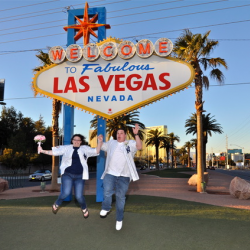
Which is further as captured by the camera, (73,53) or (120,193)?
(73,53)

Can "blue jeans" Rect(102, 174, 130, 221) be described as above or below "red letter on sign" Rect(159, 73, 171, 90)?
below

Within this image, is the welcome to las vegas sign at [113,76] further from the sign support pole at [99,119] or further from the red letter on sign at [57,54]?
the sign support pole at [99,119]

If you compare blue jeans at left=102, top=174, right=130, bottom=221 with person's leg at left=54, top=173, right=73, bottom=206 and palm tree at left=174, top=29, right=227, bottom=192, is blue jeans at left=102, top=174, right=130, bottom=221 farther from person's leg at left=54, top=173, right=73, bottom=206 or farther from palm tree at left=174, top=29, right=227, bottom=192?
palm tree at left=174, top=29, right=227, bottom=192

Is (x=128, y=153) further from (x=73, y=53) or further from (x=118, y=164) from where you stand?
(x=73, y=53)

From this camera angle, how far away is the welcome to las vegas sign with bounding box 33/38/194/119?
30.2 ft

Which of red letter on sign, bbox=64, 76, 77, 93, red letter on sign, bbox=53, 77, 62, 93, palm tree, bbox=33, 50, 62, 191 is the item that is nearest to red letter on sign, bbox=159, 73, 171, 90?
red letter on sign, bbox=64, 76, 77, 93

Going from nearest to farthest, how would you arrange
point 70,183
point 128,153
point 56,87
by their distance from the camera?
point 128,153 → point 70,183 → point 56,87

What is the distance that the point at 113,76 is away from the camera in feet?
31.2

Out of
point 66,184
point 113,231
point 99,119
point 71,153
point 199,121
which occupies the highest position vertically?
point 199,121

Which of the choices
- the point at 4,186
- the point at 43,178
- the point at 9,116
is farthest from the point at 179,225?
the point at 9,116

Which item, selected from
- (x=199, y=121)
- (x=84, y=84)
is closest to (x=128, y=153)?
(x=84, y=84)

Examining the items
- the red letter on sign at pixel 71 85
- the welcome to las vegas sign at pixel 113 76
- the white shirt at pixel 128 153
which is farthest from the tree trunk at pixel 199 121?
the white shirt at pixel 128 153

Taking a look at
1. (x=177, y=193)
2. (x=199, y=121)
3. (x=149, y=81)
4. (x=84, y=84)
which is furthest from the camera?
(x=199, y=121)

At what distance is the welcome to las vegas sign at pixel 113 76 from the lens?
30.2 feet
